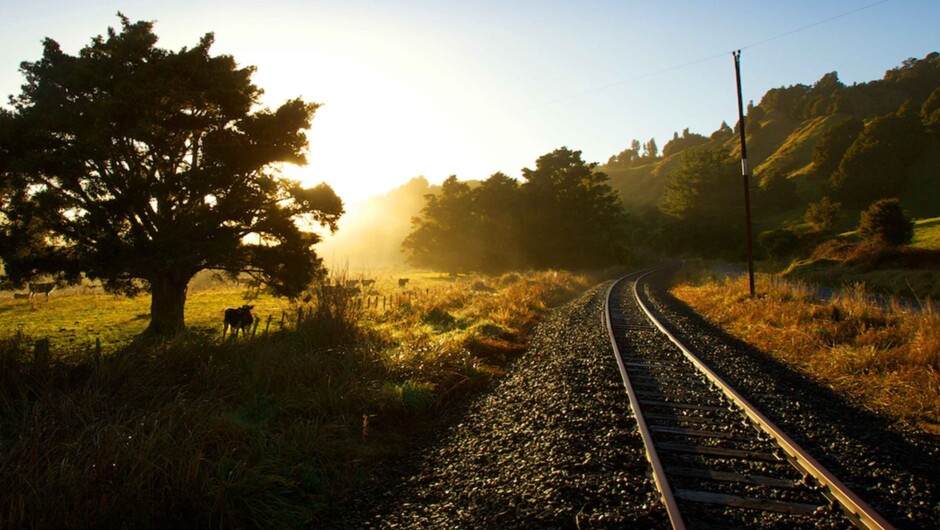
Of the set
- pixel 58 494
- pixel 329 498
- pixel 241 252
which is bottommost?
pixel 329 498

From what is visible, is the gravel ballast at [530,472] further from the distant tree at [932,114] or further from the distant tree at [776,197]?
the distant tree at [932,114]

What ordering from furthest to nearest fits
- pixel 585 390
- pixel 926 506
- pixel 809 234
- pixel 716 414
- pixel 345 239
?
pixel 345 239
pixel 809 234
pixel 585 390
pixel 716 414
pixel 926 506

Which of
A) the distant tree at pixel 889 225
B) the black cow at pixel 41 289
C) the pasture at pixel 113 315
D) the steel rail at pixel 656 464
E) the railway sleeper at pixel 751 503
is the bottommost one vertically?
the railway sleeper at pixel 751 503

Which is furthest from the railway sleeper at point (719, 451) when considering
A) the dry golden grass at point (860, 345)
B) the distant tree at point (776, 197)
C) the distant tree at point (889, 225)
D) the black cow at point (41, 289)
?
the distant tree at point (776, 197)

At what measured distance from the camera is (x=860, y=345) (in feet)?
29.9

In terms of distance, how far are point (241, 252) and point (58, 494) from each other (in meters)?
11.4

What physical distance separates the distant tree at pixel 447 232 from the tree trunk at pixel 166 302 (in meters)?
40.1

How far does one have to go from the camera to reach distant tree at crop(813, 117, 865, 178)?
2970 inches

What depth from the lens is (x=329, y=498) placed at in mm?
4586

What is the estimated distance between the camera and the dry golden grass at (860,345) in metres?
6.53

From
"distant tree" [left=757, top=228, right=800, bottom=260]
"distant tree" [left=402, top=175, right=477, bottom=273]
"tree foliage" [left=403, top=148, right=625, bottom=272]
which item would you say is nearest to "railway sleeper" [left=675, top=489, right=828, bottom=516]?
"tree foliage" [left=403, top=148, right=625, bottom=272]

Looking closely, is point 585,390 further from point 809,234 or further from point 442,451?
point 809,234

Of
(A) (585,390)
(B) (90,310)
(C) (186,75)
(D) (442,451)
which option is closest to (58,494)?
(D) (442,451)

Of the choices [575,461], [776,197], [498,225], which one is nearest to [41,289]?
[575,461]
